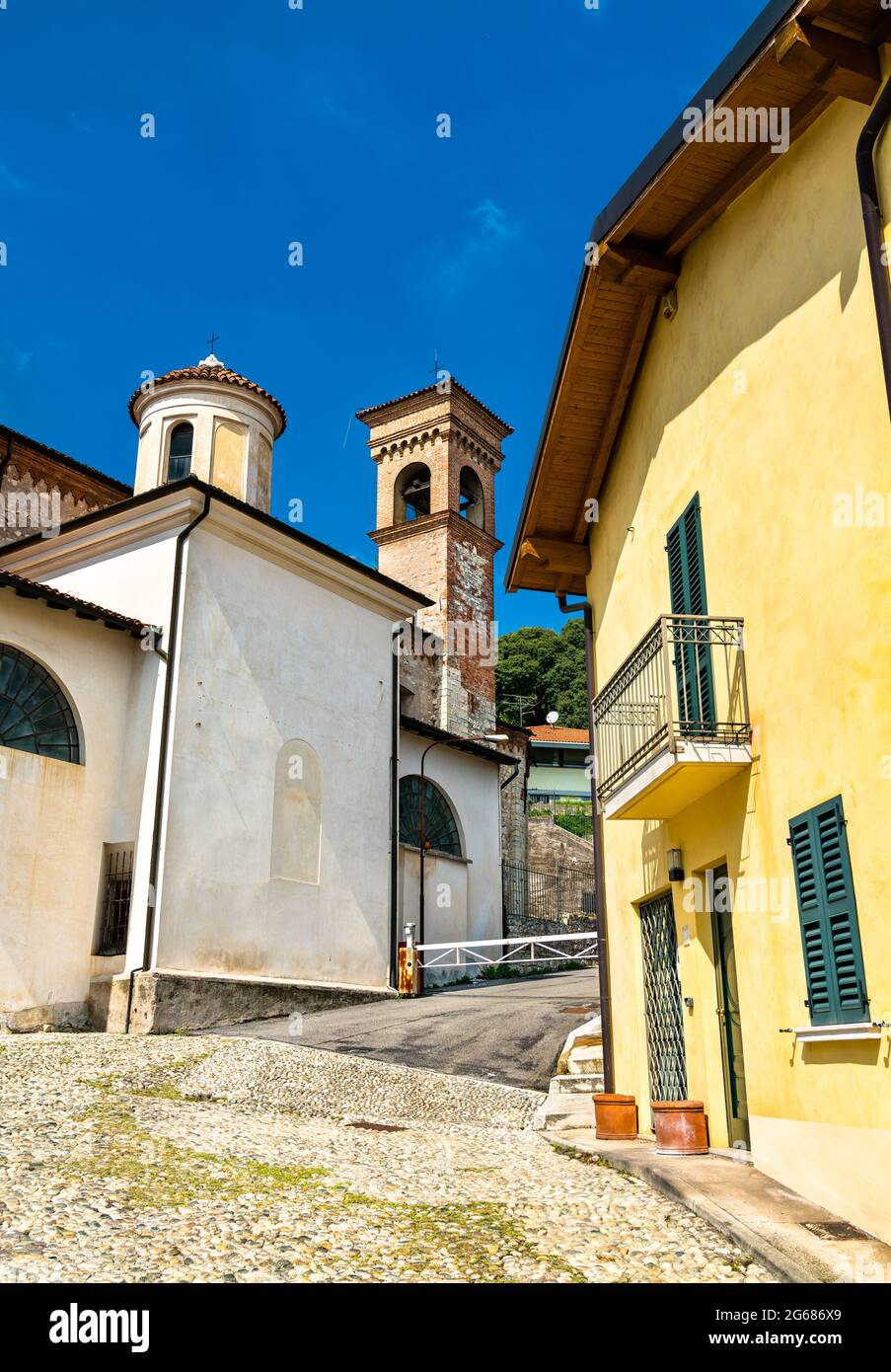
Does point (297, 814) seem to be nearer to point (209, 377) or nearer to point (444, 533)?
point (209, 377)

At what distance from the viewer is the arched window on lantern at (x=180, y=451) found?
22656 mm

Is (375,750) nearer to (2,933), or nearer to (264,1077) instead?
(2,933)

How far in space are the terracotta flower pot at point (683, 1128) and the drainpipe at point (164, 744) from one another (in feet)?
31.7

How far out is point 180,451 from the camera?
22891 millimetres

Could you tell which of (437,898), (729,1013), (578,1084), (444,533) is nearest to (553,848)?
(444,533)

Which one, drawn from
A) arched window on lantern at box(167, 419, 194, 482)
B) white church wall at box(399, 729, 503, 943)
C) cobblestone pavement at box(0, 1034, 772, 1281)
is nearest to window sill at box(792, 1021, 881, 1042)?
cobblestone pavement at box(0, 1034, 772, 1281)

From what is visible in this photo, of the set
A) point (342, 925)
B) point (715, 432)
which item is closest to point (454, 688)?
point (342, 925)

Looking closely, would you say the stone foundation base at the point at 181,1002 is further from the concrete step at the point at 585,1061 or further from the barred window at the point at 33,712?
the concrete step at the point at 585,1061

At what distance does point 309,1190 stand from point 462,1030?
831 cm

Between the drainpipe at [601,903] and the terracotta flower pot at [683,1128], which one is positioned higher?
the drainpipe at [601,903]

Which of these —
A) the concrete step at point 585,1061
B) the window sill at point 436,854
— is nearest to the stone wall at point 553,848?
the window sill at point 436,854

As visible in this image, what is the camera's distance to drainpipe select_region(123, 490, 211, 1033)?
15711mm

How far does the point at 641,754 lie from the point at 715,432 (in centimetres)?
243

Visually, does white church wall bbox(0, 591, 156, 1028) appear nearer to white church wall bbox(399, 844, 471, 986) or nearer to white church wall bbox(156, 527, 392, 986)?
white church wall bbox(156, 527, 392, 986)
